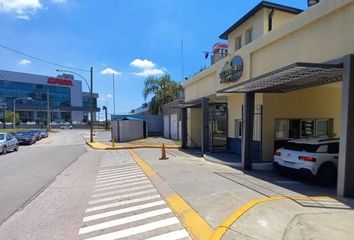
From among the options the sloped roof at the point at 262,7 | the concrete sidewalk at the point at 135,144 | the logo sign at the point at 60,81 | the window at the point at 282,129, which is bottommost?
the concrete sidewalk at the point at 135,144

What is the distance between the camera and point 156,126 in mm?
48969

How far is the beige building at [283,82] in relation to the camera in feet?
35.7

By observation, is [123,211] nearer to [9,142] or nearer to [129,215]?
[129,215]

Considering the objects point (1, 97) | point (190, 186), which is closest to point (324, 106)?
point (190, 186)

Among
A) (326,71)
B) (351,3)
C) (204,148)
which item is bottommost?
(204,148)

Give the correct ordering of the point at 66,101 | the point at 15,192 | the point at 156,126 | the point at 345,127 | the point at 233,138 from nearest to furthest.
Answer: the point at 345,127, the point at 15,192, the point at 233,138, the point at 156,126, the point at 66,101

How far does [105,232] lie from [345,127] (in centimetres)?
691

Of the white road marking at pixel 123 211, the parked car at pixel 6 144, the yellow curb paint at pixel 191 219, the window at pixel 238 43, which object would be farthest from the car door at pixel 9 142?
the white road marking at pixel 123 211

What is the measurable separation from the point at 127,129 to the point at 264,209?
3436cm

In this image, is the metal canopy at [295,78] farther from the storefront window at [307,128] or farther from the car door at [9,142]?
the car door at [9,142]

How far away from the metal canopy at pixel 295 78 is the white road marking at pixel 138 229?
589 centimetres

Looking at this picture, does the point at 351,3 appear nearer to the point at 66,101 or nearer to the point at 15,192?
the point at 15,192

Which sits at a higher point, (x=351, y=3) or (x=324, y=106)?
(x=351, y=3)

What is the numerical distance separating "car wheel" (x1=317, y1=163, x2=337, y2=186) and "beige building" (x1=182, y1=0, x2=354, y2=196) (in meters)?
2.28
